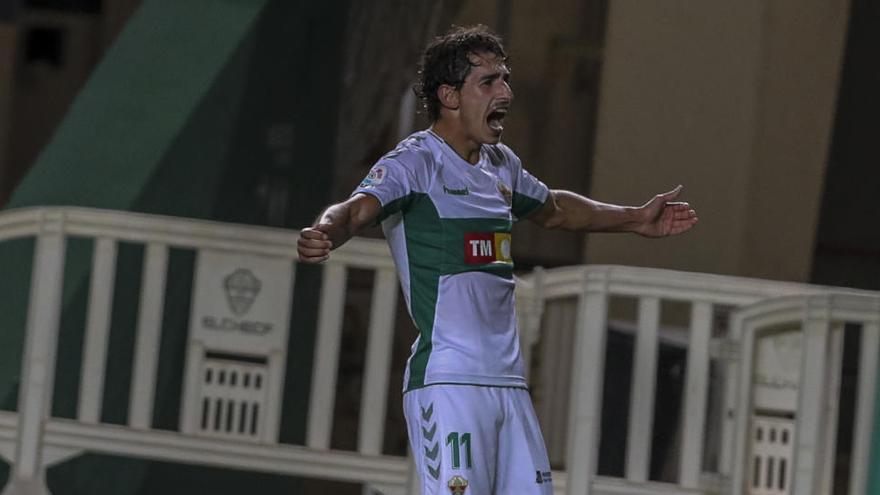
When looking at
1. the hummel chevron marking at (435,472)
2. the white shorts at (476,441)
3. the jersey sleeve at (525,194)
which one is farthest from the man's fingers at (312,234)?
the jersey sleeve at (525,194)

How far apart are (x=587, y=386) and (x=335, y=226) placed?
2.38m

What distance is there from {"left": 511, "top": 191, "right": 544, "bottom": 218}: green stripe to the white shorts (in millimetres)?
455

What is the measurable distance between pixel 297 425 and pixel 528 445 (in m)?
2.72

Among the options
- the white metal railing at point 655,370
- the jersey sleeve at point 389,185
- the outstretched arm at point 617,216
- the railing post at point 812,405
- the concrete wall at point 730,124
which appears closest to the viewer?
the jersey sleeve at point 389,185

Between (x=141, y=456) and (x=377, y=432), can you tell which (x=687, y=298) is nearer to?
(x=377, y=432)

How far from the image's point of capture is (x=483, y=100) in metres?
3.94

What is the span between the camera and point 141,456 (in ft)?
20.1

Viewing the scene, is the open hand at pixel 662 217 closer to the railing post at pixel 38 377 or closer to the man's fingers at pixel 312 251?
the man's fingers at pixel 312 251

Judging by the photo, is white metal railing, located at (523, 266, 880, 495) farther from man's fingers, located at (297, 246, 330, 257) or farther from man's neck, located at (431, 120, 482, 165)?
man's fingers, located at (297, 246, 330, 257)

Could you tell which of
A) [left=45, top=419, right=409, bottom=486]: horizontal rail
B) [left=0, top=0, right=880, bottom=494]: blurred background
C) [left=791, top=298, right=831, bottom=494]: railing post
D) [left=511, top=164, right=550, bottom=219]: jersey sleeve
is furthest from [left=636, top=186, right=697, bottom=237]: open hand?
[left=0, top=0, right=880, bottom=494]: blurred background

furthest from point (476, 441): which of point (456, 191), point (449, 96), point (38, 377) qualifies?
point (38, 377)

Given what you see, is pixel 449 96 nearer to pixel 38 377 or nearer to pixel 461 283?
pixel 461 283

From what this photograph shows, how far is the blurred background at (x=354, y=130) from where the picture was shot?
6859 millimetres

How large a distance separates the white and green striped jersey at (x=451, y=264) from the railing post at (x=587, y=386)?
1.86m
